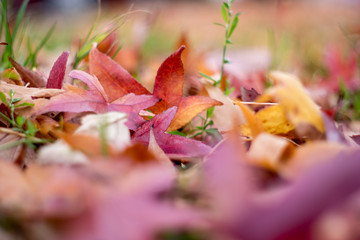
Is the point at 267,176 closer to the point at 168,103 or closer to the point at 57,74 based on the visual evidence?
the point at 168,103

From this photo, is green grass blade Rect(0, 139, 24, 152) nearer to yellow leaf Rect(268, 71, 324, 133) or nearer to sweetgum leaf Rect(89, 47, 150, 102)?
sweetgum leaf Rect(89, 47, 150, 102)

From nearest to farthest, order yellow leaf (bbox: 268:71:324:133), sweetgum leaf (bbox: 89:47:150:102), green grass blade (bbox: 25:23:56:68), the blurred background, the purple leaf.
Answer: the purple leaf < yellow leaf (bbox: 268:71:324:133) < sweetgum leaf (bbox: 89:47:150:102) < green grass blade (bbox: 25:23:56:68) < the blurred background

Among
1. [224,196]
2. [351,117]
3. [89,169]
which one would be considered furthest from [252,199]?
[351,117]

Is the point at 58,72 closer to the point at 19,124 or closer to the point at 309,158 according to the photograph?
the point at 19,124

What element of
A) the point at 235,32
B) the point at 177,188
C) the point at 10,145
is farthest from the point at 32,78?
the point at 235,32

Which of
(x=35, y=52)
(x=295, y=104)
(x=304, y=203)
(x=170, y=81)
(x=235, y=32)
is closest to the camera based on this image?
(x=304, y=203)

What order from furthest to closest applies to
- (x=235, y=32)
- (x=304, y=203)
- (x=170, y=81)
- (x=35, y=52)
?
1. (x=235, y=32)
2. (x=35, y=52)
3. (x=170, y=81)
4. (x=304, y=203)

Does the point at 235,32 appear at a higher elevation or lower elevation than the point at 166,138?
lower

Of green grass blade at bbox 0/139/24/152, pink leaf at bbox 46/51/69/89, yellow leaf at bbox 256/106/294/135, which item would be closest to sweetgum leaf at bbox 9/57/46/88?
pink leaf at bbox 46/51/69/89

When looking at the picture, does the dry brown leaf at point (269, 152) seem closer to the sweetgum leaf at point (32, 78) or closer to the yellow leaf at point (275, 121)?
the yellow leaf at point (275, 121)
